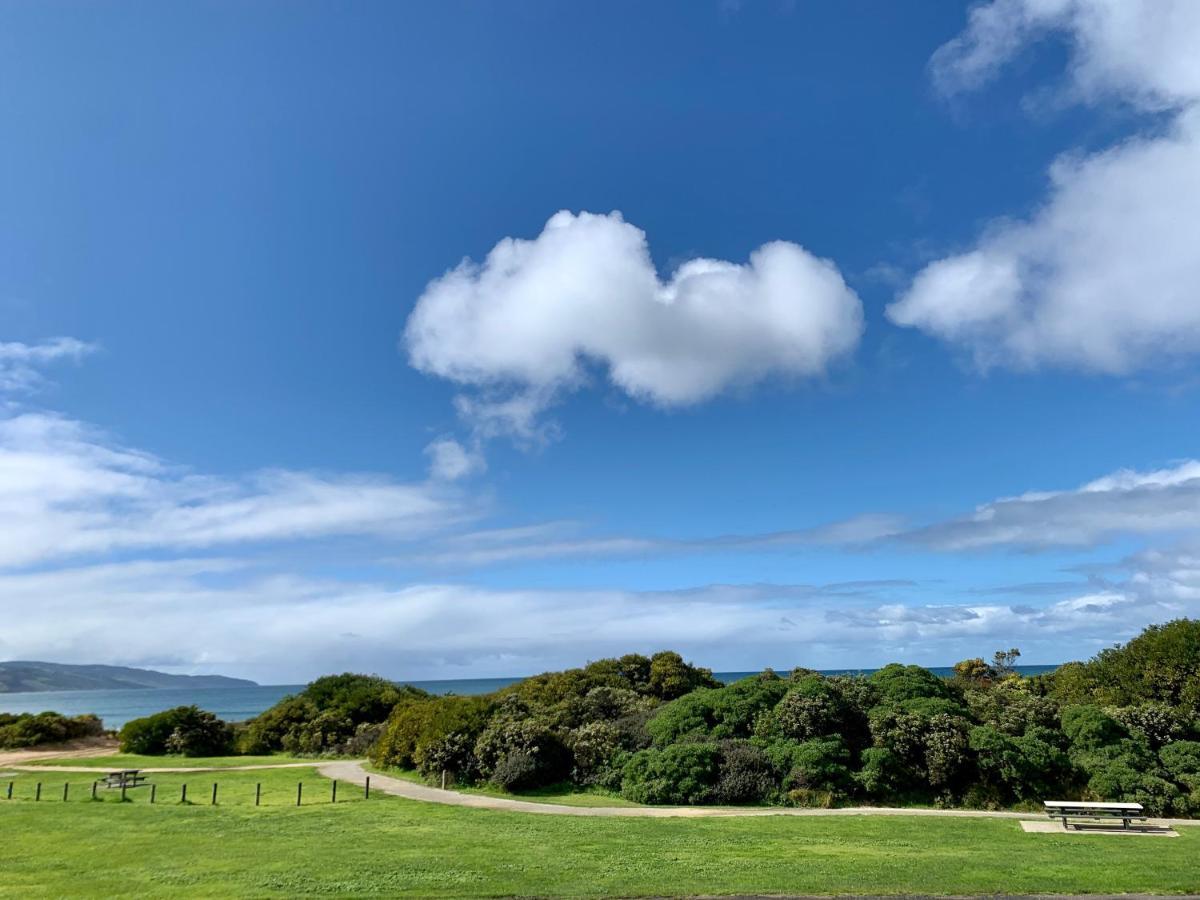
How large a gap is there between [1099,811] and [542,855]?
39.8ft

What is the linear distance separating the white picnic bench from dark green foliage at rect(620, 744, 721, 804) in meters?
7.92

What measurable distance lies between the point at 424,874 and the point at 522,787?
10.2m

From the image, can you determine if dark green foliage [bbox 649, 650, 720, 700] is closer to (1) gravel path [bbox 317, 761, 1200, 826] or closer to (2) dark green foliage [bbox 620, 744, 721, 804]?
(2) dark green foliage [bbox 620, 744, 721, 804]

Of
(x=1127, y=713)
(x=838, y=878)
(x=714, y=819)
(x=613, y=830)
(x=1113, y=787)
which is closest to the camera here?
(x=838, y=878)

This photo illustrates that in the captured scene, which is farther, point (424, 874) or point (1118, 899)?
point (424, 874)

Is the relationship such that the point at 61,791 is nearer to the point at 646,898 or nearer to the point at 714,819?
the point at 714,819

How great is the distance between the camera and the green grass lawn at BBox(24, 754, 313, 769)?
30.5m

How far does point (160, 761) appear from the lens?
32.1 meters

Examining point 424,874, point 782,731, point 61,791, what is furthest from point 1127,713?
point 61,791


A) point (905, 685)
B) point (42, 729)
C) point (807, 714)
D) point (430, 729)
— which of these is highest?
point (905, 685)

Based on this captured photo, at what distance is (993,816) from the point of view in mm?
17578

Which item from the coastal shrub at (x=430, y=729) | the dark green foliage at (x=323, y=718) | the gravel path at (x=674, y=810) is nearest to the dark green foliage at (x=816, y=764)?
the gravel path at (x=674, y=810)

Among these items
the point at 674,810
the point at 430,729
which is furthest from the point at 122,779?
the point at 674,810

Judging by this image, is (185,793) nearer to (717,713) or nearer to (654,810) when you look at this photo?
(654,810)
